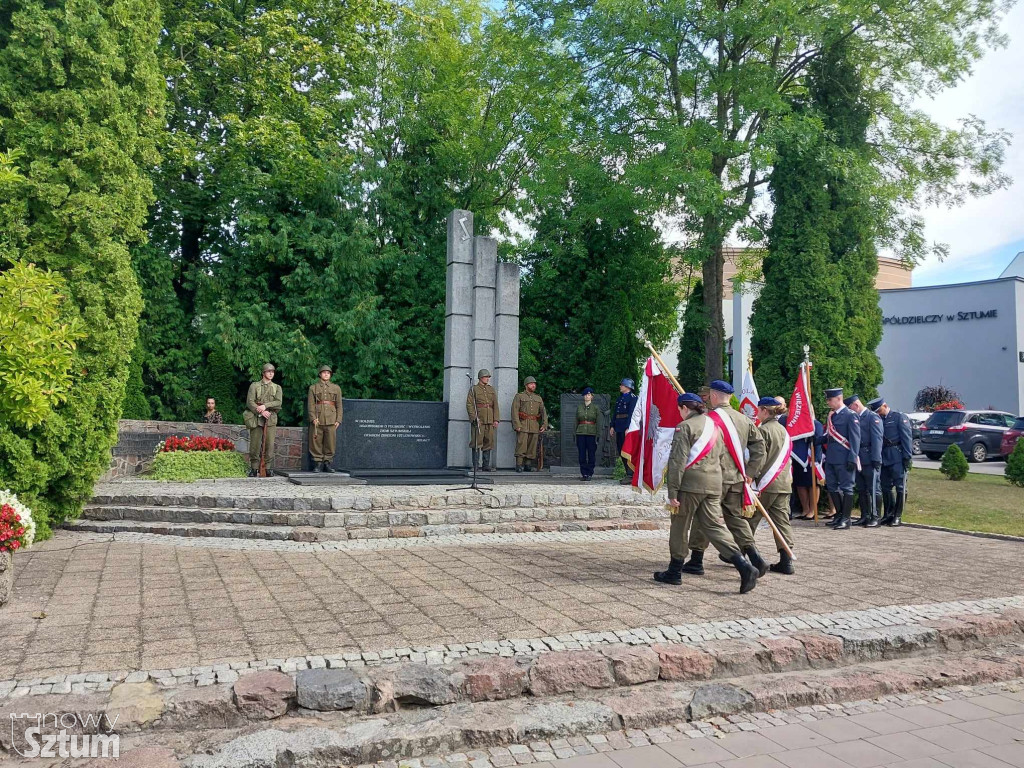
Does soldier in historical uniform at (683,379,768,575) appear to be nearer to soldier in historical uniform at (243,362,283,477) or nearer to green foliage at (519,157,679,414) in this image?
soldier in historical uniform at (243,362,283,477)

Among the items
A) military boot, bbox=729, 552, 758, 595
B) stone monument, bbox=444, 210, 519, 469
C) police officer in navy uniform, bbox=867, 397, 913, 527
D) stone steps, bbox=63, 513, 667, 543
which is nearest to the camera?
military boot, bbox=729, 552, 758, 595

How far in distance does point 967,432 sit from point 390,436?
63.2 feet

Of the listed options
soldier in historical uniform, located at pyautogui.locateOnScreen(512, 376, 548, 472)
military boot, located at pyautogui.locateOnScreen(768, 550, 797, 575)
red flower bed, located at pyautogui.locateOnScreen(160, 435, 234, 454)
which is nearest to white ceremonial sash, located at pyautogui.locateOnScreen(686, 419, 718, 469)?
military boot, located at pyautogui.locateOnScreen(768, 550, 797, 575)


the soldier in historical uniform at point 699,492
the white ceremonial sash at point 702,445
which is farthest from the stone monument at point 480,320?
the white ceremonial sash at point 702,445

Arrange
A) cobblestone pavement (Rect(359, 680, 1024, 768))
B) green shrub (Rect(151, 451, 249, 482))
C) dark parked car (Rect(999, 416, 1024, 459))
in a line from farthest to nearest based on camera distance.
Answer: dark parked car (Rect(999, 416, 1024, 459)) < green shrub (Rect(151, 451, 249, 482)) < cobblestone pavement (Rect(359, 680, 1024, 768))

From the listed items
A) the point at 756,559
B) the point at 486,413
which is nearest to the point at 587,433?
the point at 486,413

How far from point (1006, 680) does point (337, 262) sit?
15.7 metres

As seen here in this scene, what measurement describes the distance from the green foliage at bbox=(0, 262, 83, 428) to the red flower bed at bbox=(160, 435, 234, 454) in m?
6.98

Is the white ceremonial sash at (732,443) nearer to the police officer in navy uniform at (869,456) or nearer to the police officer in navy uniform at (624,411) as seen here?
the police officer in navy uniform at (869,456)

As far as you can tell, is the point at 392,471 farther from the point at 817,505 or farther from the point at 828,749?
the point at 828,749

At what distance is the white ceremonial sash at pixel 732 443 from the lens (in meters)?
6.97

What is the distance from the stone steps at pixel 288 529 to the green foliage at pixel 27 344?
2.96 meters

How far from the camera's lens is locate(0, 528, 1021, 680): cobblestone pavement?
15.8ft

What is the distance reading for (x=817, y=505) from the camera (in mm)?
11945
